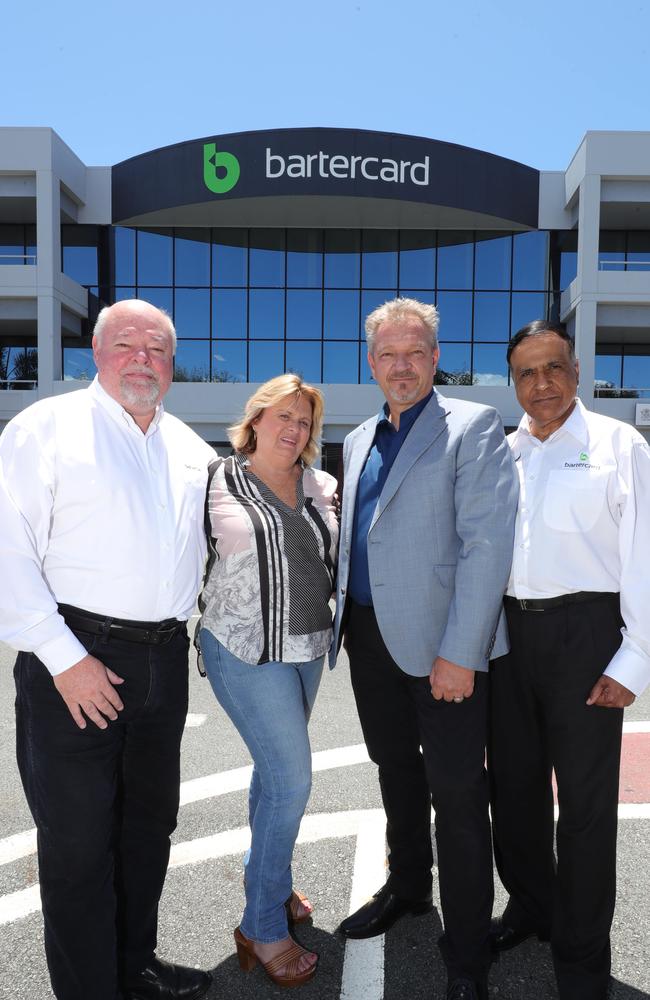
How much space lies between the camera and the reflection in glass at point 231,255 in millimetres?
26203

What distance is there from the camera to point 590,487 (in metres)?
2.56

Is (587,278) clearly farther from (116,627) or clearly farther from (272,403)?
(116,627)

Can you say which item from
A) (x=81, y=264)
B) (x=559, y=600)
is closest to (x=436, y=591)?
(x=559, y=600)

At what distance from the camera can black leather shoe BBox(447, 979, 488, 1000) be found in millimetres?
2477

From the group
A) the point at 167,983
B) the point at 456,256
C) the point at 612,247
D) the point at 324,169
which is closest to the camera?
the point at 167,983

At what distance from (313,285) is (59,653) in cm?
2539

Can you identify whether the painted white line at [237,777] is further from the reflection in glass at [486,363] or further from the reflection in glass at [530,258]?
the reflection in glass at [530,258]

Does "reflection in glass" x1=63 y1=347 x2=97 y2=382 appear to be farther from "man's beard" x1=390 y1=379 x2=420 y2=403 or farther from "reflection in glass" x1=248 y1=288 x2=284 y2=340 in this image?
"man's beard" x1=390 y1=379 x2=420 y2=403

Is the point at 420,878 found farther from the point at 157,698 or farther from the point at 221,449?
the point at 221,449

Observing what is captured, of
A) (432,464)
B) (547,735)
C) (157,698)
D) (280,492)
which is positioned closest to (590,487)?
(432,464)

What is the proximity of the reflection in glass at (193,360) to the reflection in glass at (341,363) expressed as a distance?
4.35m

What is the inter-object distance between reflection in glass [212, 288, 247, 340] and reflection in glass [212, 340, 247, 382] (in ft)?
1.06

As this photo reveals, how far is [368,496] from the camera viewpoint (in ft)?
9.51

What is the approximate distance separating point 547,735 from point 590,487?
927mm
